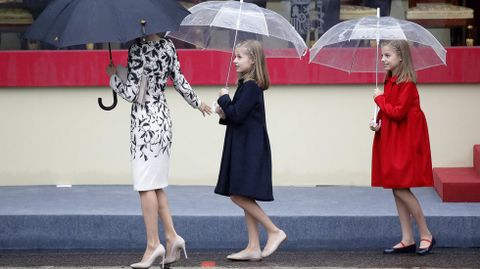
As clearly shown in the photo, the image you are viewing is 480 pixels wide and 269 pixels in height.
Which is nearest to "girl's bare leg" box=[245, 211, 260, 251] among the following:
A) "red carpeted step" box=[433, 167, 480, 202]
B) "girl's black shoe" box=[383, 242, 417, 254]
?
"girl's black shoe" box=[383, 242, 417, 254]

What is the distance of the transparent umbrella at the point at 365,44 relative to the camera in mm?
7824

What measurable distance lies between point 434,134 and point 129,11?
4.19 meters

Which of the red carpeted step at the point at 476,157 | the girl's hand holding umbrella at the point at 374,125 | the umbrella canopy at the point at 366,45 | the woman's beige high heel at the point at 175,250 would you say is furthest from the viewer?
the red carpeted step at the point at 476,157

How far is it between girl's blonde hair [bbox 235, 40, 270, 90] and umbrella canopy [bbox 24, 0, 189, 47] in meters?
0.57

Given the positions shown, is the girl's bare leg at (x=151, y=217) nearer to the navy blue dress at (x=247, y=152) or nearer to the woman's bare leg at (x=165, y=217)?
the woman's bare leg at (x=165, y=217)

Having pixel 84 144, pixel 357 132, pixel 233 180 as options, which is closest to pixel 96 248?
pixel 233 180

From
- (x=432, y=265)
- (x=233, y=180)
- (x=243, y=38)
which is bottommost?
(x=432, y=265)

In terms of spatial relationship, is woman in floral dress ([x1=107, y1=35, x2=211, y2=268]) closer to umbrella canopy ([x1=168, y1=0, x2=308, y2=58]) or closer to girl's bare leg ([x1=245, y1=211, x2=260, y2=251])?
umbrella canopy ([x1=168, y1=0, x2=308, y2=58])

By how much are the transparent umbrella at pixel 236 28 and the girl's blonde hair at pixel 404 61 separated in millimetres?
619

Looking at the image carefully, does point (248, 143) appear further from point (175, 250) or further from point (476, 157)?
point (476, 157)

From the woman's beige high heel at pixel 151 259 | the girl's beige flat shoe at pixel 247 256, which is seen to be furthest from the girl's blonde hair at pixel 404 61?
the woman's beige high heel at pixel 151 259

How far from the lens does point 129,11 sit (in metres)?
7.05

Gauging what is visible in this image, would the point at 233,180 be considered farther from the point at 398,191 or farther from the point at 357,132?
the point at 357,132

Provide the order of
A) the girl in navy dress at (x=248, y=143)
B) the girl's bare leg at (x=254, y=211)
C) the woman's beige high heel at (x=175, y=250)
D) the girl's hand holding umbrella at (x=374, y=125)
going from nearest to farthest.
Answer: the woman's beige high heel at (x=175, y=250) < the girl in navy dress at (x=248, y=143) < the girl's bare leg at (x=254, y=211) < the girl's hand holding umbrella at (x=374, y=125)
